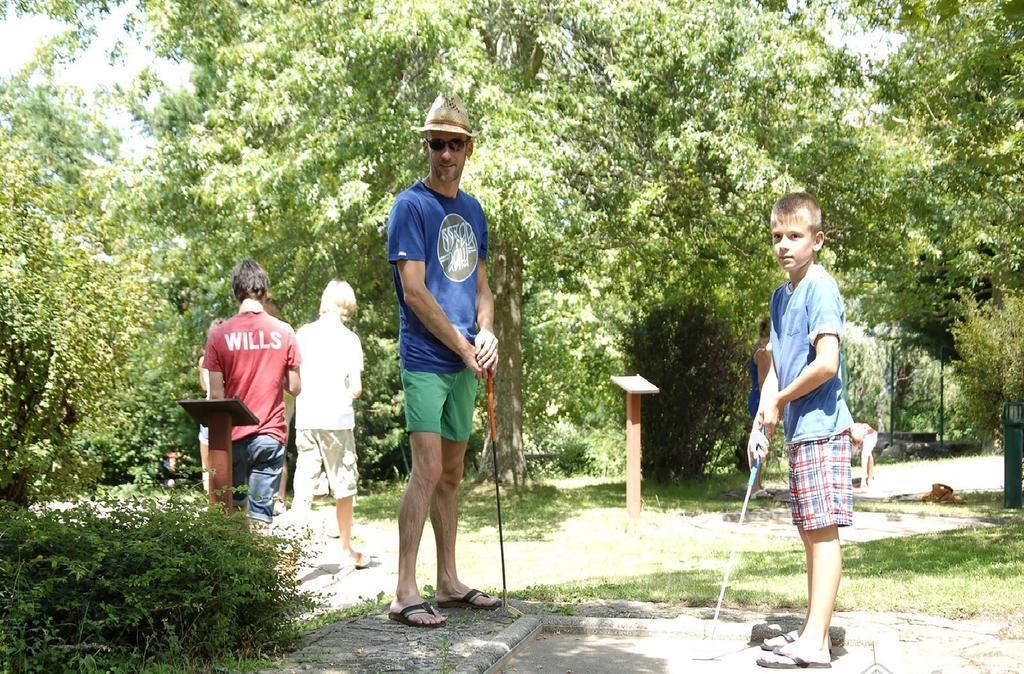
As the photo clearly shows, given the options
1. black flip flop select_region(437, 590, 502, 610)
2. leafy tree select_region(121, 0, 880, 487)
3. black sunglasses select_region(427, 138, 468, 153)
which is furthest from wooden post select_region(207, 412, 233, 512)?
leafy tree select_region(121, 0, 880, 487)

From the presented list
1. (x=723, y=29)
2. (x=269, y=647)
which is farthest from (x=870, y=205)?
(x=269, y=647)

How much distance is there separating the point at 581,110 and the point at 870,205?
4333 mm

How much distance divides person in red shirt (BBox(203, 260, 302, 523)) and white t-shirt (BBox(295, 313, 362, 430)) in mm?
1398

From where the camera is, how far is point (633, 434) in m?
11.6

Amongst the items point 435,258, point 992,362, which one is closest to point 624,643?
point 435,258

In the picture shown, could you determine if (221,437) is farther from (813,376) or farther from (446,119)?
(813,376)

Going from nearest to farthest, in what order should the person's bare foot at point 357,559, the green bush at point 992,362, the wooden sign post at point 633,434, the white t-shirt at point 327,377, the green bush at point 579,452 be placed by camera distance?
1. the person's bare foot at point 357,559
2. the white t-shirt at point 327,377
3. the wooden sign post at point 633,434
4. the green bush at point 992,362
5. the green bush at point 579,452

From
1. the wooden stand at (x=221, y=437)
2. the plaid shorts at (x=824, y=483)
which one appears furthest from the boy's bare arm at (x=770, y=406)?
the wooden stand at (x=221, y=437)

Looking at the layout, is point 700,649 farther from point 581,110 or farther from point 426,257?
point 581,110

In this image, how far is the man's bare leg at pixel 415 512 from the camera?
5.07 meters

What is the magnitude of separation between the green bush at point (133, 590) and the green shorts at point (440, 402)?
2.96 ft

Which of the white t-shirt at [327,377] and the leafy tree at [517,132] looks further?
the leafy tree at [517,132]

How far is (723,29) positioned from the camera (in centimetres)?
1259

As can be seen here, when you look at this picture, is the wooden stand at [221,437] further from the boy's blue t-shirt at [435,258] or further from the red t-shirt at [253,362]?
the red t-shirt at [253,362]
